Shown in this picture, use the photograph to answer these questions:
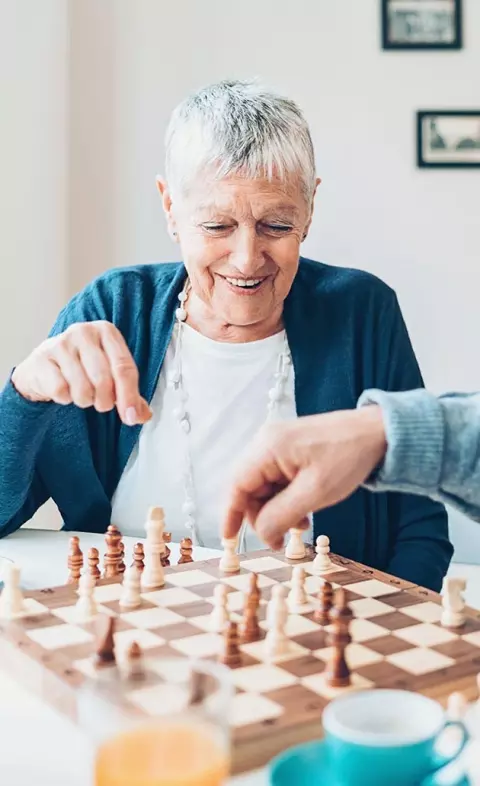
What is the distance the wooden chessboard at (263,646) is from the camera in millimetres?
936

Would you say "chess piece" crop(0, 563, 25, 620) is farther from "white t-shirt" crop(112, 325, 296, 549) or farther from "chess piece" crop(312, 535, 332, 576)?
"white t-shirt" crop(112, 325, 296, 549)

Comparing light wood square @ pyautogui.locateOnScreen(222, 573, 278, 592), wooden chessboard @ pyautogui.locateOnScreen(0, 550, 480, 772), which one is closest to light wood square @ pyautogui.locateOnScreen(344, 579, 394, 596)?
wooden chessboard @ pyautogui.locateOnScreen(0, 550, 480, 772)

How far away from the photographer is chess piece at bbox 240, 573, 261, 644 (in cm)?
111

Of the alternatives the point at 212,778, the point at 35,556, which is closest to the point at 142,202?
the point at 35,556

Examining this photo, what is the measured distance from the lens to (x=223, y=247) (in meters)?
1.74

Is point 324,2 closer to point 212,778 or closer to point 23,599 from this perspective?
point 23,599

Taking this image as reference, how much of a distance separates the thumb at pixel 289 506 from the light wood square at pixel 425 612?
20 cm

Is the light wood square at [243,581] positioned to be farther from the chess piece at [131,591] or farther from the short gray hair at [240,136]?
the short gray hair at [240,136]

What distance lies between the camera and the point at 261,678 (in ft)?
3.31

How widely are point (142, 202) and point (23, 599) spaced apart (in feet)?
6.27

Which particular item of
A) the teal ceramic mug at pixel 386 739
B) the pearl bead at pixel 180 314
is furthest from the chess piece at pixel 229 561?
the pearl bead at pixel 180 314

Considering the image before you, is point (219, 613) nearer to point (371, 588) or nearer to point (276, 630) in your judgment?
point (276, 630)

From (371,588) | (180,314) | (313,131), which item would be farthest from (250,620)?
(313,131)

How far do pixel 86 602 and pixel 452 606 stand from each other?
445 mm
